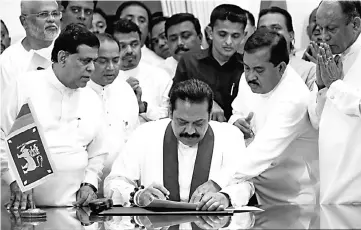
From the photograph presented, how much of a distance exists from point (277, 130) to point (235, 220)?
106 centimetres

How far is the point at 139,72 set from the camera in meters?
7.04

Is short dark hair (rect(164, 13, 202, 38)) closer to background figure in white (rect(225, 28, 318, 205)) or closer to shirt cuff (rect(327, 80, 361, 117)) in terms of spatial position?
background figure in white (rect(225, 28, 318, 205))

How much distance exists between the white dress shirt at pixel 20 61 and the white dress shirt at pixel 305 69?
1.66 m

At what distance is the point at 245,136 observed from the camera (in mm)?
5781

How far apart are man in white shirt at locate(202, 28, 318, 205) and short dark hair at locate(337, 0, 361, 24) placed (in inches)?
15.6

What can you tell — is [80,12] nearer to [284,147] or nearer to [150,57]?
[150,57]

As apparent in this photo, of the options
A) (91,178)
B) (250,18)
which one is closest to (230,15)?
(250,18)

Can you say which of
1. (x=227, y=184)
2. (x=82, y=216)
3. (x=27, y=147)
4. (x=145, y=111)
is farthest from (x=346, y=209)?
(x=145, y=111)

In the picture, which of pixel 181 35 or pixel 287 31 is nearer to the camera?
pixel 287 31

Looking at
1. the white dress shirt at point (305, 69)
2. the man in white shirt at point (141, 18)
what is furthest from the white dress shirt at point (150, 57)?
the white dress shirt at point (305, 69)

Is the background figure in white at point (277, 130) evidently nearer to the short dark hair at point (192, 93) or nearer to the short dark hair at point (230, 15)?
the short dark hair at point (192, 93)

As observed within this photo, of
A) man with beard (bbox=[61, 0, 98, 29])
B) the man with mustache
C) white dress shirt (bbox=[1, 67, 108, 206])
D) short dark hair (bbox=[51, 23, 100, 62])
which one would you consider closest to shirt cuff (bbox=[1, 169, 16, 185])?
white dress shirt (bbox=[1, 67, 108, 206])

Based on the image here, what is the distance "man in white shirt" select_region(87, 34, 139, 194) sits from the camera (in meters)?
6.20

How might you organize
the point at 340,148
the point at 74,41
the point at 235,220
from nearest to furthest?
1. the point at 235,220
2. the point at 340,148
3. the point at 74,41
